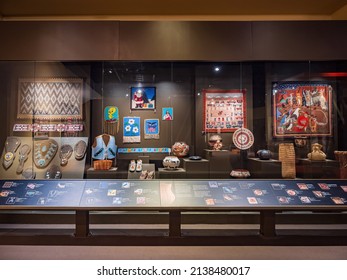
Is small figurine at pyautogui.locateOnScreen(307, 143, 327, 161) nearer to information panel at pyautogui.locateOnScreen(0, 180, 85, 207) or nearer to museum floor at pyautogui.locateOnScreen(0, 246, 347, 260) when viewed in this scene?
museum floor at pyautogui.locateOnScreen(0, 246, 347, 260)

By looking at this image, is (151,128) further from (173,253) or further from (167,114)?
(173,253)

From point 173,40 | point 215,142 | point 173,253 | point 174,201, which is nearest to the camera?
point 173,253

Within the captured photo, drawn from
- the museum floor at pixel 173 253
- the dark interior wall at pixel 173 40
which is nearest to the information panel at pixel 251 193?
the museum floor at pixel 173 253

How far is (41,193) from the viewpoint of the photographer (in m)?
2.73

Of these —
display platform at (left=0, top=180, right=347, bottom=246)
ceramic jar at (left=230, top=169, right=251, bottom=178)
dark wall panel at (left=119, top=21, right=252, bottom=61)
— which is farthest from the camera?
ceramic jar at (left=230, top=169, right=251, bottom=178)

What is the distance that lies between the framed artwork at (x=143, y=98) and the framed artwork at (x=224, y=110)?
0.81m

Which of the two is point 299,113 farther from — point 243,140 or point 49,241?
point 49,241

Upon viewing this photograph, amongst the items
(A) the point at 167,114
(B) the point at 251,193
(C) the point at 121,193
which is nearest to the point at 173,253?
(C) the point at 121,193

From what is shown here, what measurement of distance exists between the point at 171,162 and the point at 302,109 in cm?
212

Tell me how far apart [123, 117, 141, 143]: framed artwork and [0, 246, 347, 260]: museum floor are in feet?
5.67

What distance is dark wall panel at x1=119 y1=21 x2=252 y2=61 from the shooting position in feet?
10.9

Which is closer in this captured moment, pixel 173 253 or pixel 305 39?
pixel 173 253

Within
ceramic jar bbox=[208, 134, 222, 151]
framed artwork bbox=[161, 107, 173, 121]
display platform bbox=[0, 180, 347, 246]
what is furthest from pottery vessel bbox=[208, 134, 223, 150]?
display platform bbox=[0, 180, 347, 246]

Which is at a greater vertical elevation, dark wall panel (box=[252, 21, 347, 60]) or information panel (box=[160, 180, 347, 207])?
dark wall panel (box=[252, 21, 347, 60])
